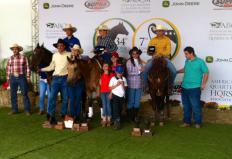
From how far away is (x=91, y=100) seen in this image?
8391 mm

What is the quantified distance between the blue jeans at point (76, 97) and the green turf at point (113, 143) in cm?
48

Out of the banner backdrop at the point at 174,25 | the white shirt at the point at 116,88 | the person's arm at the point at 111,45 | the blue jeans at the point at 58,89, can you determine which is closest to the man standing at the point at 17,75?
the blue jeans at the point at 58,89

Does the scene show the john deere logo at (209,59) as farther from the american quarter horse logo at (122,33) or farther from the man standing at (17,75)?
the man standing at (17,75)

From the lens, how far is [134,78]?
26.8 feet

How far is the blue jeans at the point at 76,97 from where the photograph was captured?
26.0ft

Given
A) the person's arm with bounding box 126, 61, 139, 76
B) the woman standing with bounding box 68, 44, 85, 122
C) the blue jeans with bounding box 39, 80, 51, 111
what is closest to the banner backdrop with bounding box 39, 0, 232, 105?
the person's arm with bounding box 126, 61, 139, 76

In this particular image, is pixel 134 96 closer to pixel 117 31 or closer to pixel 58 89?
pixel 58 89

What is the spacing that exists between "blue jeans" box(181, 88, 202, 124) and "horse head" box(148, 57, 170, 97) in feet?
1.58

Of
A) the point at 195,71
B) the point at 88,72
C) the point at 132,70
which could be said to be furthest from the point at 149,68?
the point at 88,72

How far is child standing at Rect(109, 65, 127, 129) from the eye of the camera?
7.78 metres

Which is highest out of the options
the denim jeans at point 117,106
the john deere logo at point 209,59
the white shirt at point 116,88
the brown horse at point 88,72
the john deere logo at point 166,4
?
the john deere logo at point 166,4

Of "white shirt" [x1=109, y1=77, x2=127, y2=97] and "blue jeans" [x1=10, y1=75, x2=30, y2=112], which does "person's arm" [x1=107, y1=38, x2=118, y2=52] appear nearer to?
"white shirt" [x1=109, y1=77, x2=127, y2=97]

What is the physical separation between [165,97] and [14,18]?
5522mm

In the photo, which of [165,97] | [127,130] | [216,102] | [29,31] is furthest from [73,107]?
[29,31]
